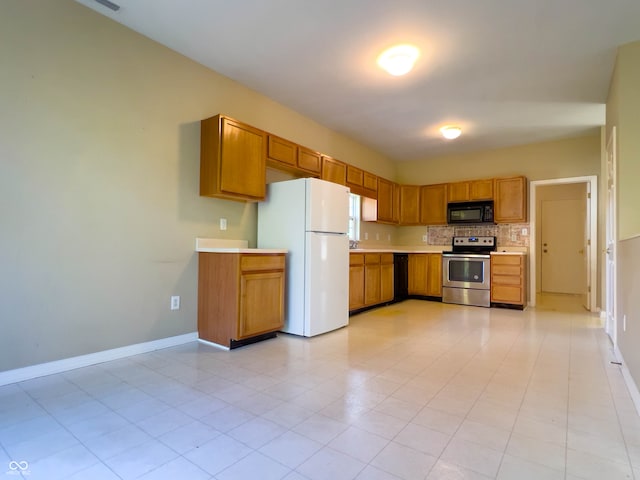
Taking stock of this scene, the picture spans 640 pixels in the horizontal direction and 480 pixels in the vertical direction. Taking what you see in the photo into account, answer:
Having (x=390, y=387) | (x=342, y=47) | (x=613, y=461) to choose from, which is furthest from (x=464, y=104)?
(x=613, y=461)

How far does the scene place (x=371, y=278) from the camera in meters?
4.82

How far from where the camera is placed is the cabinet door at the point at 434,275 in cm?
568

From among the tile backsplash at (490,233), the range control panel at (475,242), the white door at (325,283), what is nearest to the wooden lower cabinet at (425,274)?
the range control panel at (475,242)

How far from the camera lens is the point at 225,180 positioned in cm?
308

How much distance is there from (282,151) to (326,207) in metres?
0.82

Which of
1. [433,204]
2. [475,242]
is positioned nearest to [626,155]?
[475,242]

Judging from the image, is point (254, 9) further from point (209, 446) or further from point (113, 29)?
point (209, 446)

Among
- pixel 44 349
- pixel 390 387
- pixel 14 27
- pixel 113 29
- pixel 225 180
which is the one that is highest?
pixel 113 29

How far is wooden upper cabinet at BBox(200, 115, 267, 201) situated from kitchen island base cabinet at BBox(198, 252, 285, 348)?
65cm

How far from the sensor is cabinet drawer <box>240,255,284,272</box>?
9.66 feet

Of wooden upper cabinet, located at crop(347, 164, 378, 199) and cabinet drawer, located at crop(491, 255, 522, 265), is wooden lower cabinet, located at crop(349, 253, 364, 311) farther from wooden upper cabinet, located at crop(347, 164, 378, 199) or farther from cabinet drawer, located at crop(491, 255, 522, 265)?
cabinet drawer, located at crop(491, 255, 522, 265)

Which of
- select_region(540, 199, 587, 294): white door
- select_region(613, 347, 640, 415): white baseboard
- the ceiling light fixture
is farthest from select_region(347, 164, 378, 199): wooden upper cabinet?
select_region(540, 199, 587, 294): white door

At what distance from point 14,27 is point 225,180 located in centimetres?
166

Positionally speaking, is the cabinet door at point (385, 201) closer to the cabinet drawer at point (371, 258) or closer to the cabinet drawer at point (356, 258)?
the cabinet drawer at point (371, 258)
